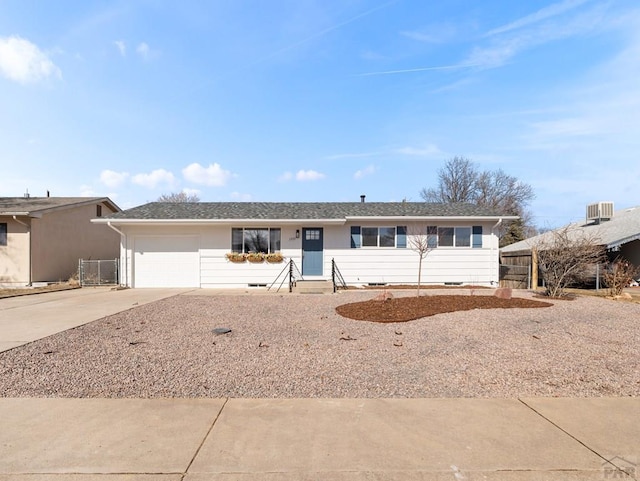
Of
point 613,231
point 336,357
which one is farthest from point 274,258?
point 613,231

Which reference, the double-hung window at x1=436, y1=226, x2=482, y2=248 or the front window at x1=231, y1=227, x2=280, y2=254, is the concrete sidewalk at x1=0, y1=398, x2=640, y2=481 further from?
the double-hung window at x1=436, y1=226, x2=482, y2=248

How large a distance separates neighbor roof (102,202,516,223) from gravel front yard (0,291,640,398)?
6.98 meters

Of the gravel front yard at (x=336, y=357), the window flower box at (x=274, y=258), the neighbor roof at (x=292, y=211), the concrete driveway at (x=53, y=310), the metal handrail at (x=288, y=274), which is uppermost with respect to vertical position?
the neighbor roof at (x=292, y=211)

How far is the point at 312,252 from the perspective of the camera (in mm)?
15305

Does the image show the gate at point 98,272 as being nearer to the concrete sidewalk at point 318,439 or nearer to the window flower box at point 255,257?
the window flower box at point 255,257

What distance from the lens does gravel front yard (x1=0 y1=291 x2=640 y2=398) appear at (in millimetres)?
4223

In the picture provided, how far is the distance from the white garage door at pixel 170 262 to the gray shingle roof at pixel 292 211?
109 cm

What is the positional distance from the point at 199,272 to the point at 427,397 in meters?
12.7

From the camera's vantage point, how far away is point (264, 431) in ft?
10.5

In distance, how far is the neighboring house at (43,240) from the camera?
15.5 meters

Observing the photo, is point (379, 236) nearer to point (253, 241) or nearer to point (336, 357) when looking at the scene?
point (253, 241)

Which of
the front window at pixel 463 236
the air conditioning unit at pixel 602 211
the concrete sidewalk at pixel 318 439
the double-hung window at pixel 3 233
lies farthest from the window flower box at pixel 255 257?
the air conditioning unit at pixel 602 211

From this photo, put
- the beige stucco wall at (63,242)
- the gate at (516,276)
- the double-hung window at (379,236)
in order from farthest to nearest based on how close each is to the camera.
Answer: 1. the beige stucco wall at (63,242)
2. the gate at (516,276)
3. the double-hung window at (379,236)

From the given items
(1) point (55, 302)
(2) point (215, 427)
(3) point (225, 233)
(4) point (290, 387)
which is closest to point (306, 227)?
(3) point (225, 233)
